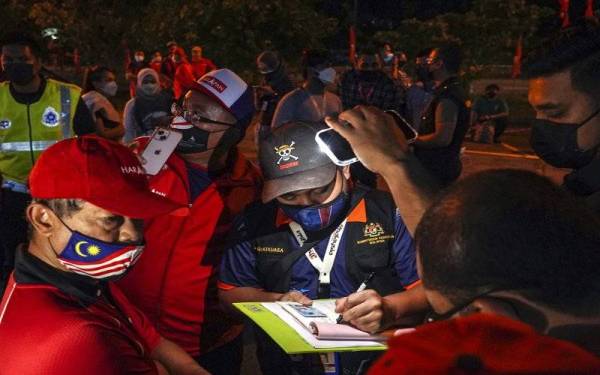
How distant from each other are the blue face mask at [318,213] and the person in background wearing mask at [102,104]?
493cm

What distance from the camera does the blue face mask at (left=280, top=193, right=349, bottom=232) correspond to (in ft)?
9.96

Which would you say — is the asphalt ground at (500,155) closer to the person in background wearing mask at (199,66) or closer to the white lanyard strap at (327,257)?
the person in background wearing mask at (199,66)

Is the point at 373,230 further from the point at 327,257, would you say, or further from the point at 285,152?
the point at 285,152

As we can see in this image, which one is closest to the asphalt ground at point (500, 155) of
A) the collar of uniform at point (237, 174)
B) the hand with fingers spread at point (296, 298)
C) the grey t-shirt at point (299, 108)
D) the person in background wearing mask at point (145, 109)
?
the person in background wearing mask at point (145, 109)

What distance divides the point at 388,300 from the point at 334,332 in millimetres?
356

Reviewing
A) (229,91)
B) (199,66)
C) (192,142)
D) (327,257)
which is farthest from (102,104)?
(199,66)

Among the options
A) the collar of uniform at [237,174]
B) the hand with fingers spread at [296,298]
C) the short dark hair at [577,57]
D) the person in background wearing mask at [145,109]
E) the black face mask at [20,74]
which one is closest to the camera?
the short dark hair at [577,57]

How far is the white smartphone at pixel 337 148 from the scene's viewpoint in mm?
2779

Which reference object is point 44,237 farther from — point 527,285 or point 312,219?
point 527,285

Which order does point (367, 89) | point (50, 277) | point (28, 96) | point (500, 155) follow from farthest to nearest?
point (500, 155) < point (367, 89) < point (28, 96) < point (50, 277)

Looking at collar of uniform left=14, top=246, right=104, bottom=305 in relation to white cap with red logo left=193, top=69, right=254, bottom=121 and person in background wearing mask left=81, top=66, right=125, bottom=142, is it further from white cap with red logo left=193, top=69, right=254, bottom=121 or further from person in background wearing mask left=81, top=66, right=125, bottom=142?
person in background wearing mask left=81, top=66, right=125, bottom=142

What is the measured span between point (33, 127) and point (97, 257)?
3649mm

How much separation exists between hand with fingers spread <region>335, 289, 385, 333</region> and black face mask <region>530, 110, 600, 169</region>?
945 millimetres

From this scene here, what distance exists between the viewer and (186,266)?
3488 mm
